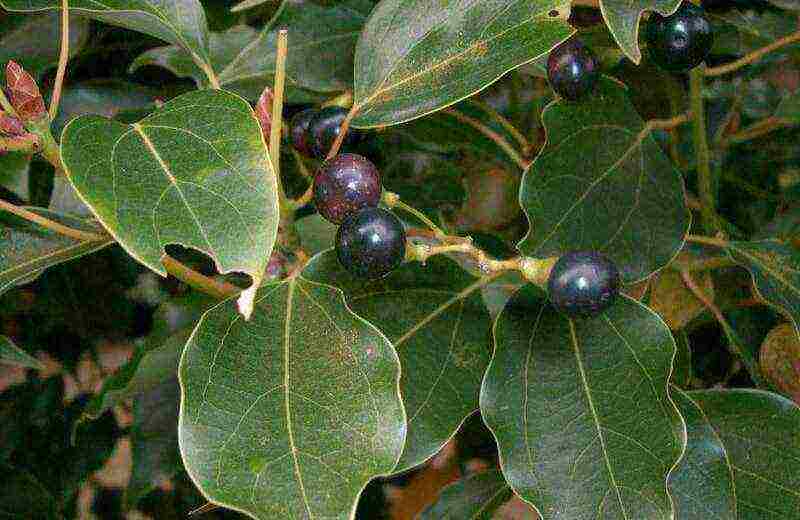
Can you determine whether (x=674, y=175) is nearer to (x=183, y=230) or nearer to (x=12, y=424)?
(x=183, y=230)

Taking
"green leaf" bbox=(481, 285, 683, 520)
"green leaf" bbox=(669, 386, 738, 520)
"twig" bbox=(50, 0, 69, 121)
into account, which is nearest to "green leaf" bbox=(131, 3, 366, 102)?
"twig" bbox=(50, 0, 69, 121)

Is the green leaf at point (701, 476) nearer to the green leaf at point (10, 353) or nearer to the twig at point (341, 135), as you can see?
the twig at point (341, 135)

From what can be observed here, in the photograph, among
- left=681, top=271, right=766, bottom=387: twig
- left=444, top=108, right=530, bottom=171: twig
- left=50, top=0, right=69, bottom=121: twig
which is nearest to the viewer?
left=50, top=0, right=69, bottom=121: twig

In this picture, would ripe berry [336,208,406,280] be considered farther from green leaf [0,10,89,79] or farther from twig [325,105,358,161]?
green leaf [0,10,89,79]

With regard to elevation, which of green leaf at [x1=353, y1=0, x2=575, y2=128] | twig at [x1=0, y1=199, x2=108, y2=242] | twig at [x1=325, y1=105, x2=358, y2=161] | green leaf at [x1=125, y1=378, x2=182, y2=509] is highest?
green leaf at [x1=353, y1=0, x2=575, y2=128]

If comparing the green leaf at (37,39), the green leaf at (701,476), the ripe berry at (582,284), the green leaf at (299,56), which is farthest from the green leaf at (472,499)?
the green leaf at (37,39)

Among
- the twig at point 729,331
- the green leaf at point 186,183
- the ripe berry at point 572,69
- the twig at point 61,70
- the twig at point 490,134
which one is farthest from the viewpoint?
the twig at point 490,134
